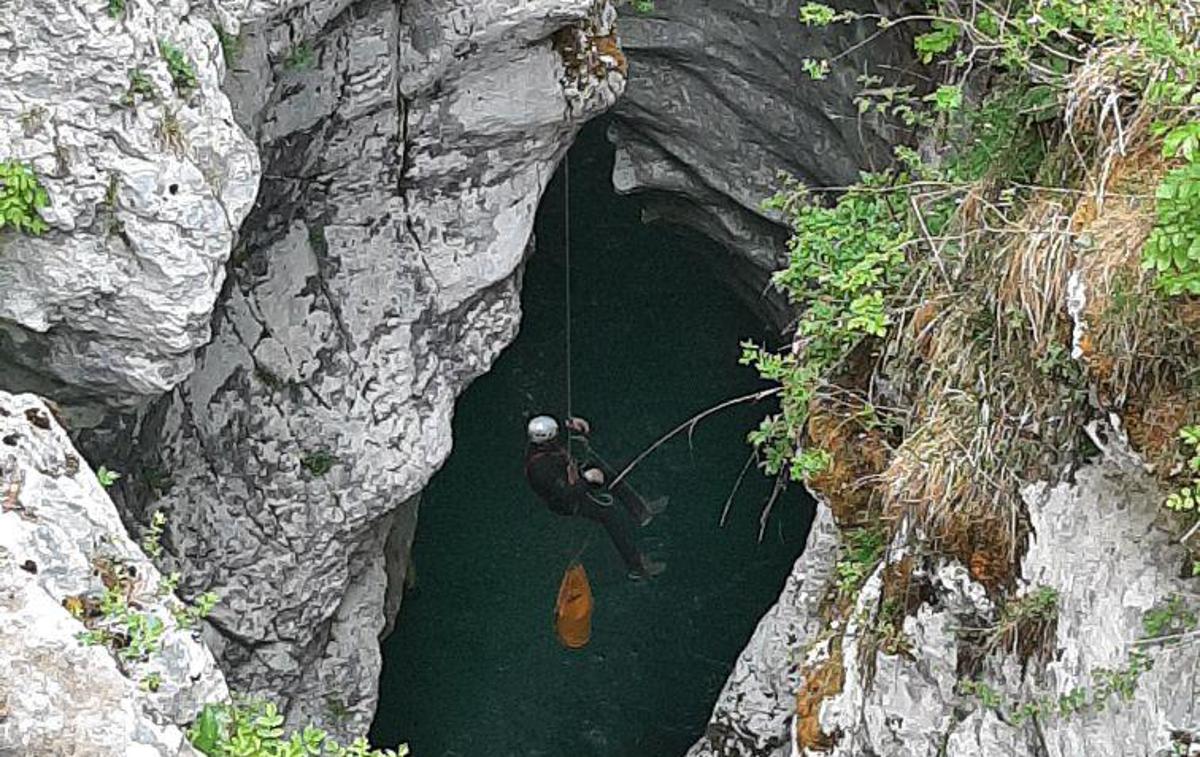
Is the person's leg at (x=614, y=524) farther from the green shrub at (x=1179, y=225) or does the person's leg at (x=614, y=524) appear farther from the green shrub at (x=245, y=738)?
the green shrub at (x=1179, y=225)

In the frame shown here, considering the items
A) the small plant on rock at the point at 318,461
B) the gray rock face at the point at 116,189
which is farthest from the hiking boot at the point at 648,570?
the gray rock face at the point at 116,189

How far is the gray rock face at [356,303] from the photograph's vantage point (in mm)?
5691

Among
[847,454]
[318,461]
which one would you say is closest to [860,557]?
[847,454]

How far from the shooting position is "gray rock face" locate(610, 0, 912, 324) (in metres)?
7.35

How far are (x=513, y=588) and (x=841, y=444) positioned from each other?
4.23 meters

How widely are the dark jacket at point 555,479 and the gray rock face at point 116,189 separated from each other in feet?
9.30

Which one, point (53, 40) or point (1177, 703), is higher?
point (53, 40)

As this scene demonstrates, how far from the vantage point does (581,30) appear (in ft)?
19.9

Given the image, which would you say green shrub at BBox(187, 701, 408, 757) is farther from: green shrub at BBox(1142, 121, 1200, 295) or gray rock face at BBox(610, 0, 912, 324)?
gray rock face at BBox(610, 0, 912, 324)

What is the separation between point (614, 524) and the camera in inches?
288

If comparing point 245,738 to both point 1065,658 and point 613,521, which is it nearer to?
point 1065,658

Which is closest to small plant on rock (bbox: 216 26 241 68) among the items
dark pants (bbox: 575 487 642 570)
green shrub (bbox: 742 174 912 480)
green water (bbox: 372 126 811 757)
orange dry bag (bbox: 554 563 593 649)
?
green shrub (bbox: 742 174 912 480)

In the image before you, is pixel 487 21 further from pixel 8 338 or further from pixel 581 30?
pixel 8 338

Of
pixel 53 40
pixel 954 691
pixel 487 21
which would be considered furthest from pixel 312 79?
pixel 954 691
